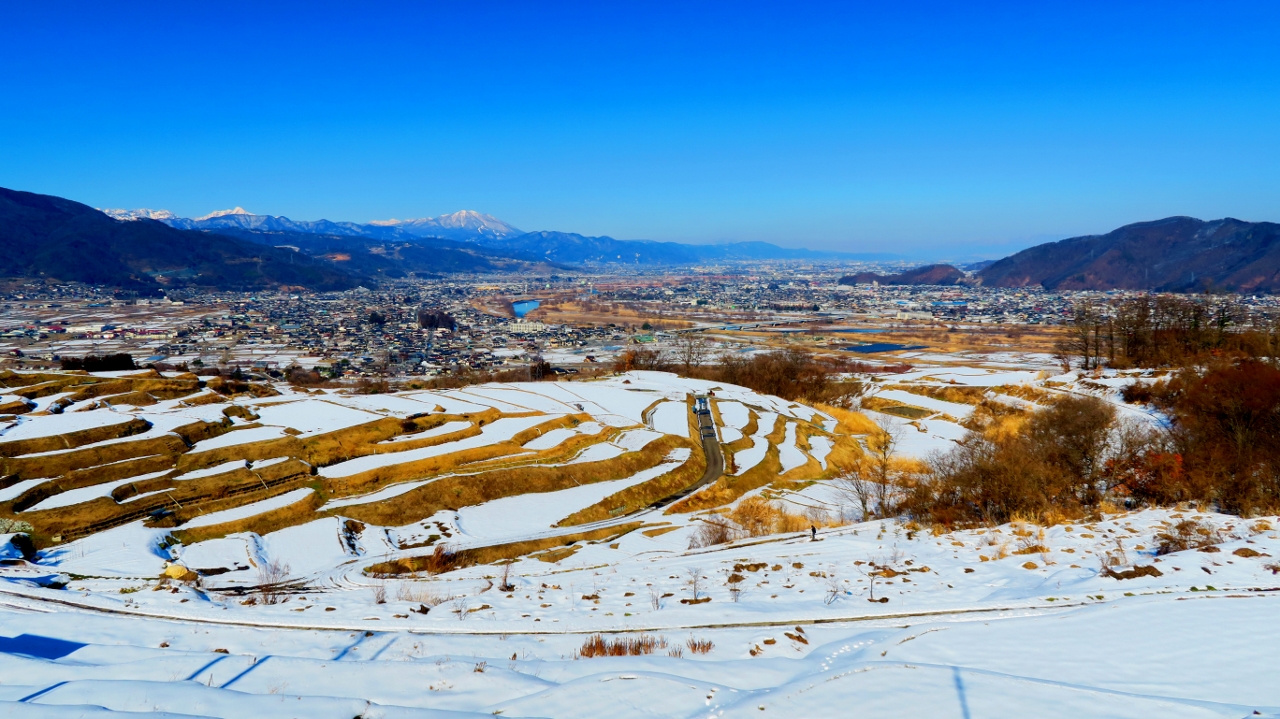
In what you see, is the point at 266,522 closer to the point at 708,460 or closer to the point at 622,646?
the point at 622,646

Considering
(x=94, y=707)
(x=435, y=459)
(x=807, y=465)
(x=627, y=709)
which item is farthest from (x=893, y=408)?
(x=94, y=707)

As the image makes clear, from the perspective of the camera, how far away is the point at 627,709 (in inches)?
299

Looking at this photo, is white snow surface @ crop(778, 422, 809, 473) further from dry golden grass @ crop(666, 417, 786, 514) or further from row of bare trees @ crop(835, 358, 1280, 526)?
row of bare trees @ crop(835, 358, 1280, 526)

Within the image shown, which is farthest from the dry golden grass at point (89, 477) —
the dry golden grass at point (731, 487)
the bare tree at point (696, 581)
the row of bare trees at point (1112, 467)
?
the row of bare trees at point (1112, 467)

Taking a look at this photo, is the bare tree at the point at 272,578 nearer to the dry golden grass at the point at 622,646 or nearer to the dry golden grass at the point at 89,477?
the dry golden grass at the point at 622,646

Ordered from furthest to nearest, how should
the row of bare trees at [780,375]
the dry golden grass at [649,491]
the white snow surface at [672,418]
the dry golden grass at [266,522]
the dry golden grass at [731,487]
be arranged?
the row of bare trees at [780,375] → the white snow surface at [672,418] → the dry golden grass at [731,487] → the dry golden grass at [649,491] → the dry golden grass at [266,522]

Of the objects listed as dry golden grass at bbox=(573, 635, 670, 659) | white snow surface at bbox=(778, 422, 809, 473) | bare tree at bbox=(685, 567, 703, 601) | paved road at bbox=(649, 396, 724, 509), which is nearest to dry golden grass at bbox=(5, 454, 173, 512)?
paved road at bbox=(649, 396, 724, 509)

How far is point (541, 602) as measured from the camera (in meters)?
14.4

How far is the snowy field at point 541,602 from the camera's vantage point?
7891 millimetres

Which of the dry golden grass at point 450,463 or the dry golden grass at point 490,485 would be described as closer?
the dry golden grass at point 490,485

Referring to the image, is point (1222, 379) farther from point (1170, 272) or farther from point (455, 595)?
point (1170, 272)

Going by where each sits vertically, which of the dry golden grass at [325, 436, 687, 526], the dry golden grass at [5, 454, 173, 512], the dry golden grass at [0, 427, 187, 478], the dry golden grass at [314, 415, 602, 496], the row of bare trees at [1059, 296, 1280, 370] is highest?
the row of bare trees at [1059, 296, 1280, 370]

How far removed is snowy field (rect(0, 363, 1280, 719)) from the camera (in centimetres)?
789

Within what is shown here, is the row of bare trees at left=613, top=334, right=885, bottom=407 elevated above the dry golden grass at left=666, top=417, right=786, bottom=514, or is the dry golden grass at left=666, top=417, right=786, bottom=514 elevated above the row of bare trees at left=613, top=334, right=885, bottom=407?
the row of bare trees at left=613, top=334, right=885, bottom=407
